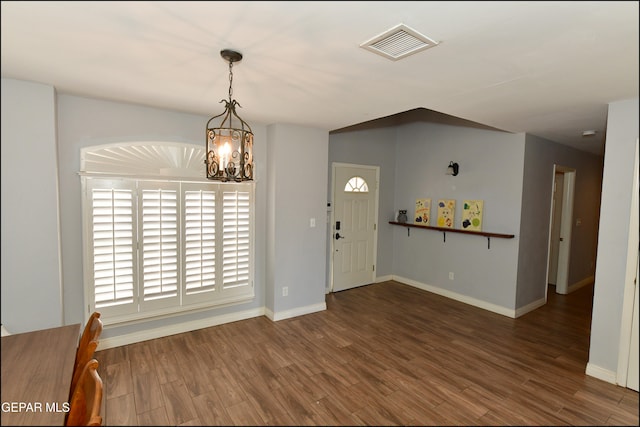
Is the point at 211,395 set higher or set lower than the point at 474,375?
higher

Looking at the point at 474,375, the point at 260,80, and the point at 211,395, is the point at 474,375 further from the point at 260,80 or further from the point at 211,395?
the point at 260,80

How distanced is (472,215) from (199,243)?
3.43 metres

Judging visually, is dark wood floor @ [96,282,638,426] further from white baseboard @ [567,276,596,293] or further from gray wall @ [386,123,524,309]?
gray wall @ [386,123,524,309]

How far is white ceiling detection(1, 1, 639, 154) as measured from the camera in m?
1.22

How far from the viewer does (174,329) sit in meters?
3.16

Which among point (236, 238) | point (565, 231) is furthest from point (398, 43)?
point (565, 231)

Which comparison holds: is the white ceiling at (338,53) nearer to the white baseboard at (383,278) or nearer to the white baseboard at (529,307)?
the white baseboard at (529,307)

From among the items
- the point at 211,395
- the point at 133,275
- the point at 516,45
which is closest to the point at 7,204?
the point at 211,395

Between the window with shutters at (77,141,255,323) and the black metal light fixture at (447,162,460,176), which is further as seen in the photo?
the black metal light fixture at (447,162,460,176)

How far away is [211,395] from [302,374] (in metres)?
1.33

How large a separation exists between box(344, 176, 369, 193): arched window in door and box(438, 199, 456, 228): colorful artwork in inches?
44.6

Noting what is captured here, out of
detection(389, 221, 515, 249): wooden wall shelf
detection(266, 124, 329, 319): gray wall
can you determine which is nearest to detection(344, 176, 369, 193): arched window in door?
detection(389, 221, 515, 249): wooden wall shelf

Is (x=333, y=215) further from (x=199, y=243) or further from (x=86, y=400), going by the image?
(x=86, y=400)

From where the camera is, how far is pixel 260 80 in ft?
6.95
